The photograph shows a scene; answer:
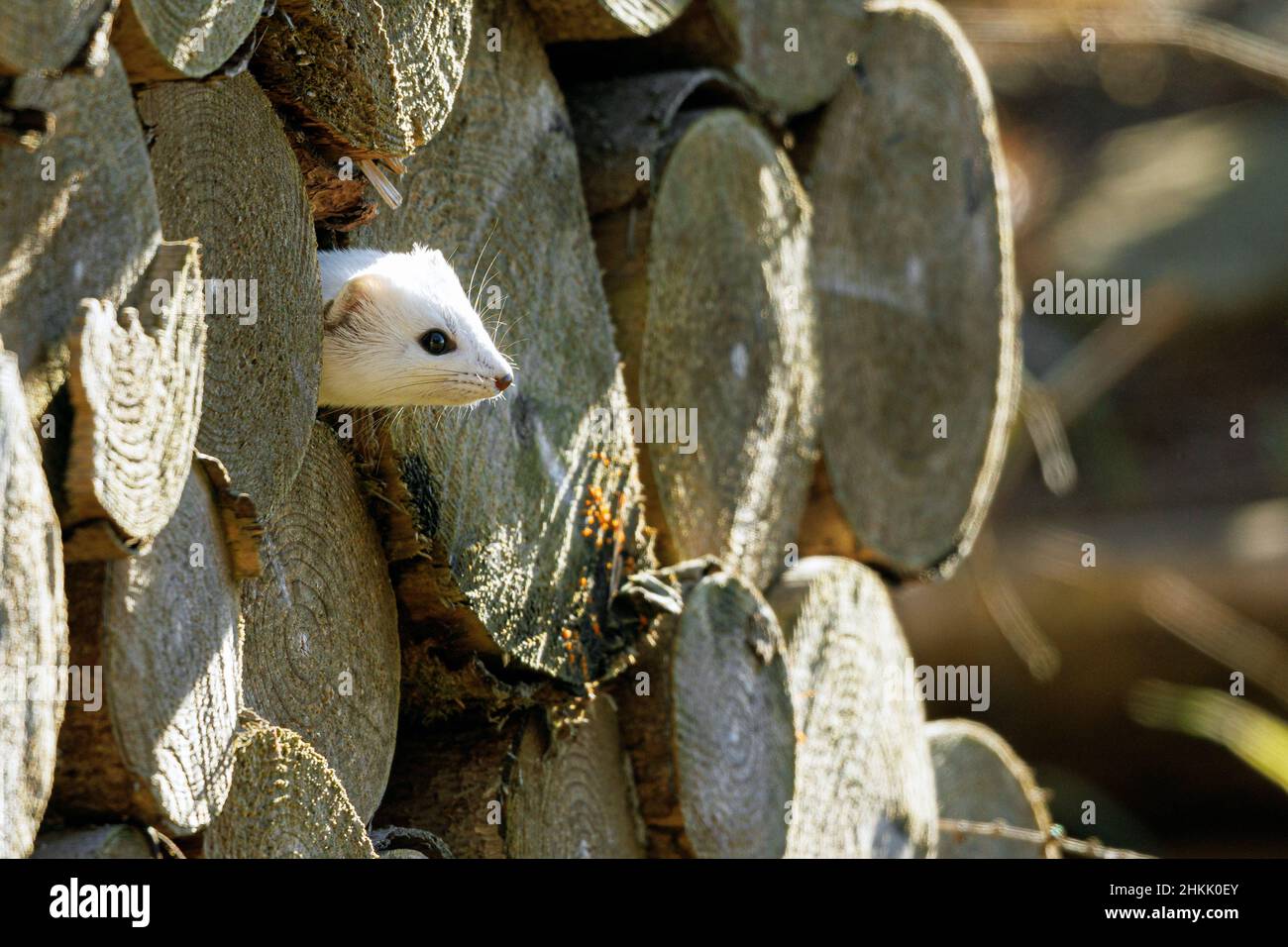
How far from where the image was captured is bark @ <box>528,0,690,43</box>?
264cm

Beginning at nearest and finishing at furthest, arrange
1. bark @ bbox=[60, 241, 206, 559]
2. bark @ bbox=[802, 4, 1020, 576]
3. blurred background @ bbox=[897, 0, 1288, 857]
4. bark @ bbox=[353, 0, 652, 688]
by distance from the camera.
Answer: bark @ bbox=[60, 241, 206, 559]
bark @ bbox=[353, 0, 652, 688]
bark @ bbox=[802, 4, 1020, 576]
blurred background @ bbox=[897, 0, 1288, 857]

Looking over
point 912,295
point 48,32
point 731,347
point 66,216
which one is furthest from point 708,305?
point 48,32

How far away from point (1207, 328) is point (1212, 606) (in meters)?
1.77

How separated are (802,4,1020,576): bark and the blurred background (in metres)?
2.33

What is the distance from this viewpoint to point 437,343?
2191 millimetres

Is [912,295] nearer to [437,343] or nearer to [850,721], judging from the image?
[850,721]

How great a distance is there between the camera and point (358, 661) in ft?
6.97

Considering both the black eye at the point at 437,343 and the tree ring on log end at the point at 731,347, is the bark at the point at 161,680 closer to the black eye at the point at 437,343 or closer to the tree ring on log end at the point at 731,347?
the black eye at the point at 437,343

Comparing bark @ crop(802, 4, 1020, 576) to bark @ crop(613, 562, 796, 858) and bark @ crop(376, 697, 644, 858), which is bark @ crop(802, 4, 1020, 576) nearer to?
bark @ crop(613, 562, 796, 858)

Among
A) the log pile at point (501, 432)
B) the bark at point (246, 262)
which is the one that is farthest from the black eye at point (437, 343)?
the bark at point (246, 262)

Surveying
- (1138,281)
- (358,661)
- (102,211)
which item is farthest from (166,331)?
(1138,281)

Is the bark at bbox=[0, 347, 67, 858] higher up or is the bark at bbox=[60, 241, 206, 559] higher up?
the bark at bbox=[60, 241, 206, 559]

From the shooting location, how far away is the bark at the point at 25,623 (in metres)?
1.24

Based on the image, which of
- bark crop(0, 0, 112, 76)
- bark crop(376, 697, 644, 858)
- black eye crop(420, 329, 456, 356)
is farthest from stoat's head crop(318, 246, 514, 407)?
bark crop(0, 0, 112, 76)
